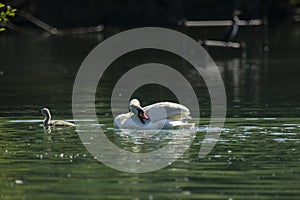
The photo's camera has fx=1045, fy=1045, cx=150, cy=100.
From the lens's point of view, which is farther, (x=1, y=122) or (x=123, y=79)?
(x=123, y=79)

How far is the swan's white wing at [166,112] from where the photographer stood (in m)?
19.5

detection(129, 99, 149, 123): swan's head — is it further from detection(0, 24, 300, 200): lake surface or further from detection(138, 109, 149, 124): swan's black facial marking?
detection(0, 24, 300, 200): lake surface

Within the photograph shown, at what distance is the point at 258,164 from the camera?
1534 cm

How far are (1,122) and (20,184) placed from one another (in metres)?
6.64

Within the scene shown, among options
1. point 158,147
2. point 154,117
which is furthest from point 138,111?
point 158,147

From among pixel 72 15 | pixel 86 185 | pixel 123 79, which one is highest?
pixel 72 15

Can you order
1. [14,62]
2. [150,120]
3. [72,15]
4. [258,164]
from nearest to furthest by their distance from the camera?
[258,164], [150,120], [14,62], [72,15]

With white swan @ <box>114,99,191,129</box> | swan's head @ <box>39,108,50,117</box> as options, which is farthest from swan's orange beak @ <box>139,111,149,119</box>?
swan's head @ <box>39,108,50,117</box>

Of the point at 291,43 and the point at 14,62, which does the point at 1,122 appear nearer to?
the point at 14,62

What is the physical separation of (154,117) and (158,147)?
2.69 m

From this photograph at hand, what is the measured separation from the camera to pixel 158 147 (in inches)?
666

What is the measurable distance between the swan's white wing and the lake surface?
43cm

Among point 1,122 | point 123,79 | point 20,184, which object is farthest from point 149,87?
point 20,184

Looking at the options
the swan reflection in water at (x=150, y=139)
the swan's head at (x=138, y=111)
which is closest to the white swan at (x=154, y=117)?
the swan's head at (x=138, y=111)
